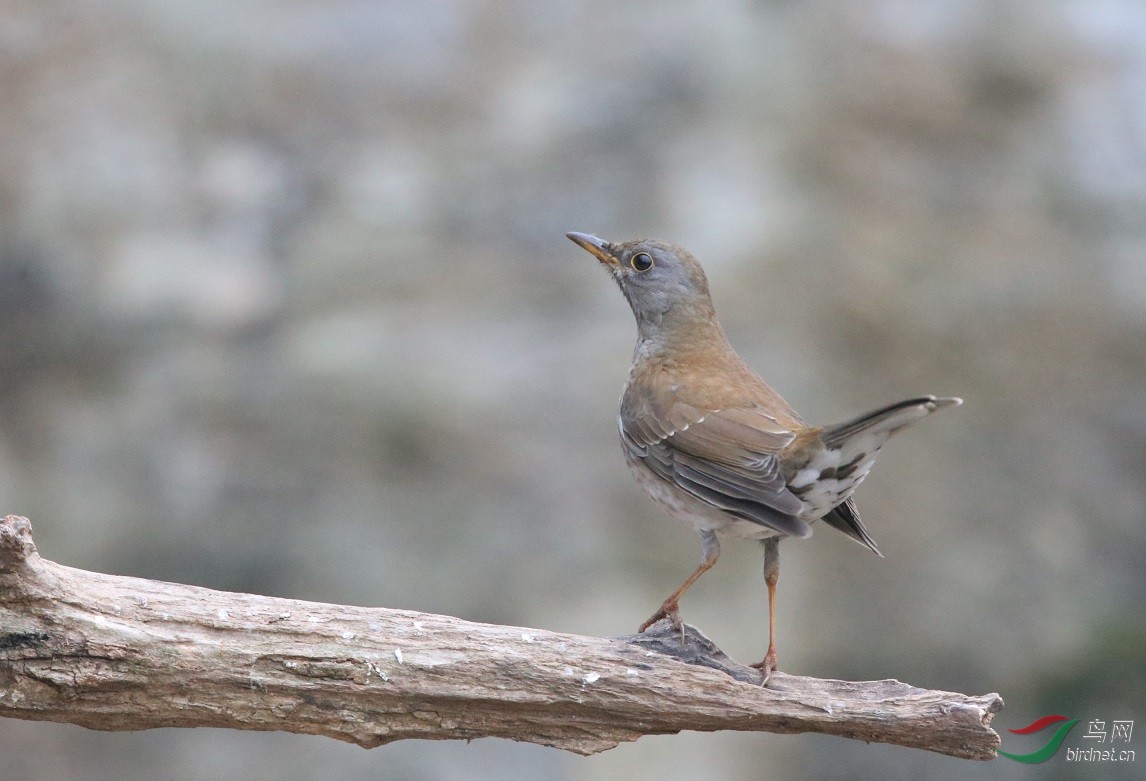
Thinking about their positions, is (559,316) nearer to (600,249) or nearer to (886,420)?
(600,249)

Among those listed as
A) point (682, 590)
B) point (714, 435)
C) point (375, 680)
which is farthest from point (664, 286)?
point (375, 680)

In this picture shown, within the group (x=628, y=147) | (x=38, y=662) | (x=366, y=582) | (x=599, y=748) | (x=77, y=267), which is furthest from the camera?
(x=628, y=147)

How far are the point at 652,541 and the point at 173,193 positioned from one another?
519 cm

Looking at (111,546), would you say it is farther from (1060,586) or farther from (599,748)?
(1060,586)

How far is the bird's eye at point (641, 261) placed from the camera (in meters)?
5.73

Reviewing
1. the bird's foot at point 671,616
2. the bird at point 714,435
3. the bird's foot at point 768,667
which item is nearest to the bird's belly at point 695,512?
the bird at point 714,435

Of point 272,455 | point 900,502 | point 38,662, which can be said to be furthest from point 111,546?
point 900,502

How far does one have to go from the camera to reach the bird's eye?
18.8 ft

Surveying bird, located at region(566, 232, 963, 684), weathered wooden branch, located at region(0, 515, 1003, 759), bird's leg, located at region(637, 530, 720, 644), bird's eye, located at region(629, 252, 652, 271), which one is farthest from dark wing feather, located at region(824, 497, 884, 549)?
bird's eye, located at region(629, 252, 652, 271)

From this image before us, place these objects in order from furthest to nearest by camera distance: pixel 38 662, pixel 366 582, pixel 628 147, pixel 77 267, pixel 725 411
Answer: pixel 628 147
pixel 77 267
pixel 366 582
pixel 725 411
pixel 38 662

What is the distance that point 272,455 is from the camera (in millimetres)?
8836

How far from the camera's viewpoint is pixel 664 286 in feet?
18.7

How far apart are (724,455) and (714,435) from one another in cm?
16

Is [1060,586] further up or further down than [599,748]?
further up
